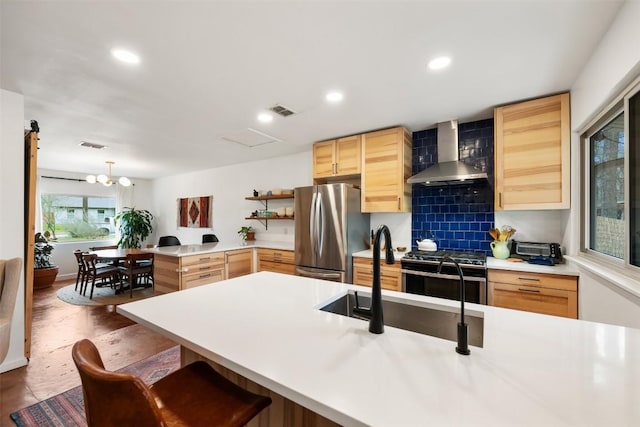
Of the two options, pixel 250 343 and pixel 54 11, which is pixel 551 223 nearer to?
pixel 250 343

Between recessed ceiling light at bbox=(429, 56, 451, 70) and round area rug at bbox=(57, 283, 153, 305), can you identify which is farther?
round area rug at bbox=(57, 283, 153, 305)

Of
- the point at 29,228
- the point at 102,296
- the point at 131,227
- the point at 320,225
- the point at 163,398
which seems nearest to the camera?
the point at 163,398

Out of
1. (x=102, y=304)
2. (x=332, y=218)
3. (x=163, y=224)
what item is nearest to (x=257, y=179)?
(x=332, y=218)

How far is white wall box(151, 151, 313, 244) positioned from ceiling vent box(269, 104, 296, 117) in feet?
5.29

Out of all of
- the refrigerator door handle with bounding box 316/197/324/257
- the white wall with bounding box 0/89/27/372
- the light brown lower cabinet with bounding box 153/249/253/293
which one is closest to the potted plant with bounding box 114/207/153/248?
the light brown lower cabinet with bounding box 153/249/253/293

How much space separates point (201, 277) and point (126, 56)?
2767 mm

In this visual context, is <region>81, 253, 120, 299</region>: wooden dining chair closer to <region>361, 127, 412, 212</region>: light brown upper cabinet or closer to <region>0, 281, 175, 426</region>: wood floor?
<region>0, 281, 175, 426</region>: wood floor

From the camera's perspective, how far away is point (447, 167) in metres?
2.96

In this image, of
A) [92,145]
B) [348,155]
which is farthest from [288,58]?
[92,145]

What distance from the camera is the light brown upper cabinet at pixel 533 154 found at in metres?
2.32

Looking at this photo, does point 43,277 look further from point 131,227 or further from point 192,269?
point 192,269

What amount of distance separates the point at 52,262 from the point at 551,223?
8604 millimetres

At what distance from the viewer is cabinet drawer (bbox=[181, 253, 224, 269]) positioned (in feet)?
11.6

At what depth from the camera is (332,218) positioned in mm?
3307
